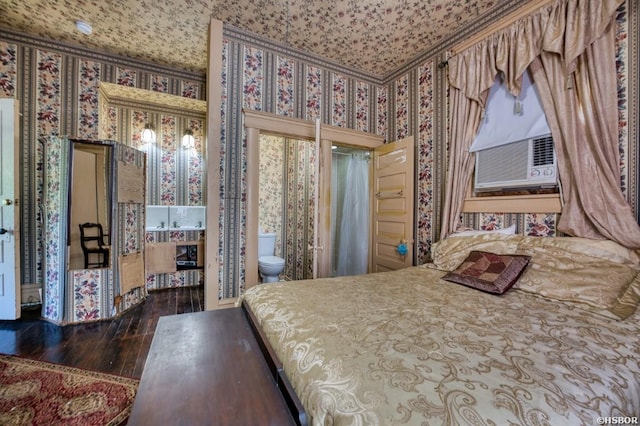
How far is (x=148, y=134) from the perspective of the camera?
12.0 ft

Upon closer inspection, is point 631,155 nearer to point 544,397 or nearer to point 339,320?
point 544,397

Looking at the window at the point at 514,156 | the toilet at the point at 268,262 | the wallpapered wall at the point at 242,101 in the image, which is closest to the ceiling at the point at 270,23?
the wallpapered wall at the point at 242,101

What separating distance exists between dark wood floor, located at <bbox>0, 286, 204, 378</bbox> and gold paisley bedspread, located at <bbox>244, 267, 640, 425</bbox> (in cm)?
139

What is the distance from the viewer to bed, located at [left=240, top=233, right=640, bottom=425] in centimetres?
64

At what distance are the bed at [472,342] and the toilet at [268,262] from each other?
1878 millimetres

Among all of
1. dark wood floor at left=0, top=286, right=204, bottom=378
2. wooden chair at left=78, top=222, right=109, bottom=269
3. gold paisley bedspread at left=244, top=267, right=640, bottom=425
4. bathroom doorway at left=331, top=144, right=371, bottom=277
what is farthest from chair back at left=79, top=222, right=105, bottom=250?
bathroom doorway at left=331, top=144, right=371, bottom=277

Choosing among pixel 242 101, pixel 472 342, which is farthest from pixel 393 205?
pixel 472 342

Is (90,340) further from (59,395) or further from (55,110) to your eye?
(55,110)

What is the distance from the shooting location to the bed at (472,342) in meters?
0.64

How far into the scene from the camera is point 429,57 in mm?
2805

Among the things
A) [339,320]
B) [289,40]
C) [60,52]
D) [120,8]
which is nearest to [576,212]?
[339,320]

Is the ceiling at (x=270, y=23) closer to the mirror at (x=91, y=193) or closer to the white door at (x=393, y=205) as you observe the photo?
the white door at (x=393, y=205)

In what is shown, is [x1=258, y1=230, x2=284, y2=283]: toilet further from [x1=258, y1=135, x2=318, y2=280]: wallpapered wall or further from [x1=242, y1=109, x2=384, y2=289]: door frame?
[x1=242, y1=109, x2=384, y2=289]: door frame

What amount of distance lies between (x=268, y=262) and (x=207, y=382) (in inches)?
102
